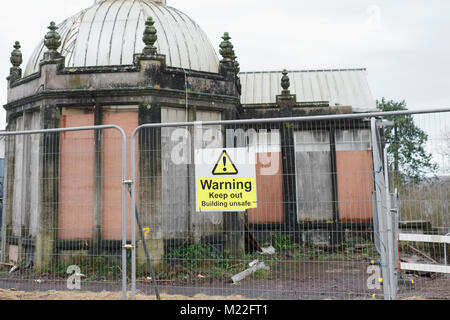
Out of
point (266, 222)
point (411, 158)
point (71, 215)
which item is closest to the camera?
point (411, 158)

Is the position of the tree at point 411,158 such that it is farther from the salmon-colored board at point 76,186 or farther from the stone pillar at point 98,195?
the salmon-colored board at point 76,186

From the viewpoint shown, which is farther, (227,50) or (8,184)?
A: (227,50)

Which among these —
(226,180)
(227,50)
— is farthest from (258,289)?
(227,50)

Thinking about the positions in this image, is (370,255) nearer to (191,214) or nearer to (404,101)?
(191,214)

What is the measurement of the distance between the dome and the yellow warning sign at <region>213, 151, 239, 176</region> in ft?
20.3

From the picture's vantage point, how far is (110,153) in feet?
34.1

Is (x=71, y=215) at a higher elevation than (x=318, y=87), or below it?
below

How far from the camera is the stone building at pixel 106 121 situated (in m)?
9.89

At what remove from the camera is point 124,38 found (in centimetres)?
1199

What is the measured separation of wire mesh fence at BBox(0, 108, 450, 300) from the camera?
6.59 metres

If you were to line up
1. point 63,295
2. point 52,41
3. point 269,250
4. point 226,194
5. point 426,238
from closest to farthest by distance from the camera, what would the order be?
point 226,194 → point 426,238 → point 63,295 → point 52,41 → point 269,250

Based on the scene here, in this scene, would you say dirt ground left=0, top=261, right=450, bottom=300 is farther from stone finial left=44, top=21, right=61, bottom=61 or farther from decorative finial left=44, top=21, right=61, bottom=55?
decorative finial left=44, top=21, right=61, bottom=55

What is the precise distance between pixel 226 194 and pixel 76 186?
5.17 m

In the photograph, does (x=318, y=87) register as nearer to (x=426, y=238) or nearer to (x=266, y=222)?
(x=266, y=222)
